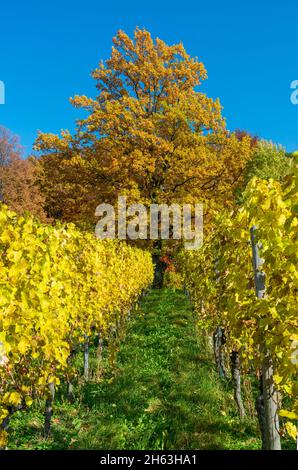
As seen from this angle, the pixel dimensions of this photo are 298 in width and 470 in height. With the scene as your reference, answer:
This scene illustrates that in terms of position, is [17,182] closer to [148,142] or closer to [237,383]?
[148,142]

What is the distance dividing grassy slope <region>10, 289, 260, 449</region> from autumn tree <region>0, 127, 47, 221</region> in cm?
2863

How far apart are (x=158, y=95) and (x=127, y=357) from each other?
17669mm

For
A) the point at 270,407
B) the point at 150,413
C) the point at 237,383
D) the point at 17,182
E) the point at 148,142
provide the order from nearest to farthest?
the point at 270,407
the point at 150,413
the point at 237,383
the point at 148,142
the point at 17,182

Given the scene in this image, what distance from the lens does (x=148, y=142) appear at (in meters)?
21.2

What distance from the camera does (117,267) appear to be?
30.8 feet

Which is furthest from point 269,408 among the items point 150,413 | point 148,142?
point 148,142

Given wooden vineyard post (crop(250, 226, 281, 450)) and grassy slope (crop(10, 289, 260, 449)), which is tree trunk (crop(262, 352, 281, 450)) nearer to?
wooden vineyard post (crop(250, 226, 281, 450))

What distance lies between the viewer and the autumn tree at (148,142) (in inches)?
841

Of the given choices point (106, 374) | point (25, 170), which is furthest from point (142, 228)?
point (25, 170)

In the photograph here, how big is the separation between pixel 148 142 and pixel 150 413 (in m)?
17.0

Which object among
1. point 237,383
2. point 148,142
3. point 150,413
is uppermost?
point 148,142

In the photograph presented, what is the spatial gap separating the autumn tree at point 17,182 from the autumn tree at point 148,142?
43.9 ft

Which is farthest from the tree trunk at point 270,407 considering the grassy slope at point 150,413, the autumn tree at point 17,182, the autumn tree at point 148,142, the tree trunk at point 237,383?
the autumn tree at point 17,182
